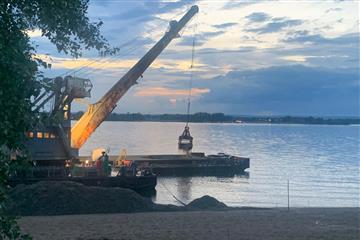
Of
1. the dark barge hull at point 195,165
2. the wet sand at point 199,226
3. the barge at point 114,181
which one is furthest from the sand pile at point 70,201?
the dark barge hull at point 195,165

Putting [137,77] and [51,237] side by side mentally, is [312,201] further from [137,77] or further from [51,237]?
[51,237]

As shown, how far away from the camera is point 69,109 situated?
37531 mm

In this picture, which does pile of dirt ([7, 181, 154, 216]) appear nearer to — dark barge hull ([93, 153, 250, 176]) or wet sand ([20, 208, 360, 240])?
wet sand ([20, 208, 360, 240])

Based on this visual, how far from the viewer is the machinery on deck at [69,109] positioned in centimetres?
3669

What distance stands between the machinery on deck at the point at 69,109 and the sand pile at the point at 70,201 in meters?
2.55

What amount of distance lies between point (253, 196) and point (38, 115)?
3873 cm

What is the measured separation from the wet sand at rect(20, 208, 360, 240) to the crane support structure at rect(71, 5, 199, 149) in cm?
2406

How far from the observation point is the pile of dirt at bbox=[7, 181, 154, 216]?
2141cm

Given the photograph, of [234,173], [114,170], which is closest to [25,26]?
[114,170]

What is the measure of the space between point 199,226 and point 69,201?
7.39 metres

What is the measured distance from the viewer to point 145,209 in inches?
906

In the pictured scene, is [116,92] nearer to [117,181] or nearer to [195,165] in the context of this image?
[117,181]

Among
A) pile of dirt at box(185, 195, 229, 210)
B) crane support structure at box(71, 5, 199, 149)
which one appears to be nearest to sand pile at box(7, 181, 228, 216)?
pile of dirt at box(185, 195, 229, 210)

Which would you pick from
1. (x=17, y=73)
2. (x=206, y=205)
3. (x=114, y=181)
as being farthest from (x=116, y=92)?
(x=17, y=73)
